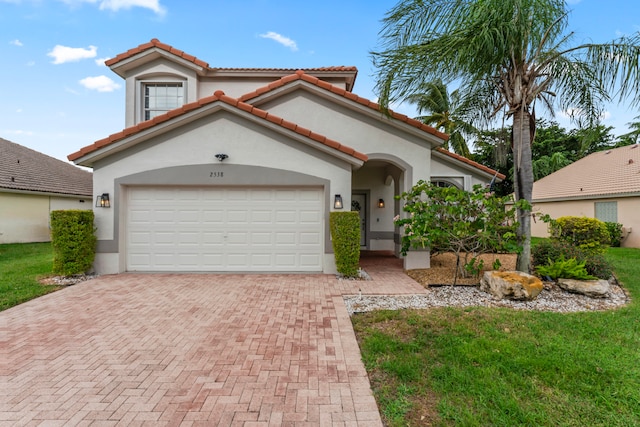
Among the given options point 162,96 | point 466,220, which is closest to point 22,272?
point 162,96

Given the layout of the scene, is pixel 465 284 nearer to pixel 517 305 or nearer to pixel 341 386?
pixel 517 305

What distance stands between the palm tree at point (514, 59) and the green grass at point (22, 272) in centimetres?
937

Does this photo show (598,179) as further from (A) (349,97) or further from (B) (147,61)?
(B) (147,61)

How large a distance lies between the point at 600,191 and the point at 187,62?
22920 millimetres

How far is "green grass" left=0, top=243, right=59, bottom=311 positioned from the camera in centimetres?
677

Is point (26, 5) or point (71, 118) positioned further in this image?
point (71, 118)

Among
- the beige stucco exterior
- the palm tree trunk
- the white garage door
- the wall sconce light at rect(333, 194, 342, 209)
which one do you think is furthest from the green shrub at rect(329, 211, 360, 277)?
the beige stucco exterior

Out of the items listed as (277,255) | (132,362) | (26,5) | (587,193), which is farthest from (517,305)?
(26,5)

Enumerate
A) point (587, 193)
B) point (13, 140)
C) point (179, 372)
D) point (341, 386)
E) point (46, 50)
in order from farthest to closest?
point (13, 140) → point (587, 193) → point (46, 50) → point (179, 372) → point (341, 386)

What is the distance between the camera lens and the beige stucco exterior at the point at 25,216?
51.5 ft

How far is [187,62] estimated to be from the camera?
12.4 m

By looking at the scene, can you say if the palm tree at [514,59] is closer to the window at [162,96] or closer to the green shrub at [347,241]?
the green shrub at [347,241]

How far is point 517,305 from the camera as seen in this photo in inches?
247

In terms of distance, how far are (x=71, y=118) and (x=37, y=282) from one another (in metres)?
14.9
